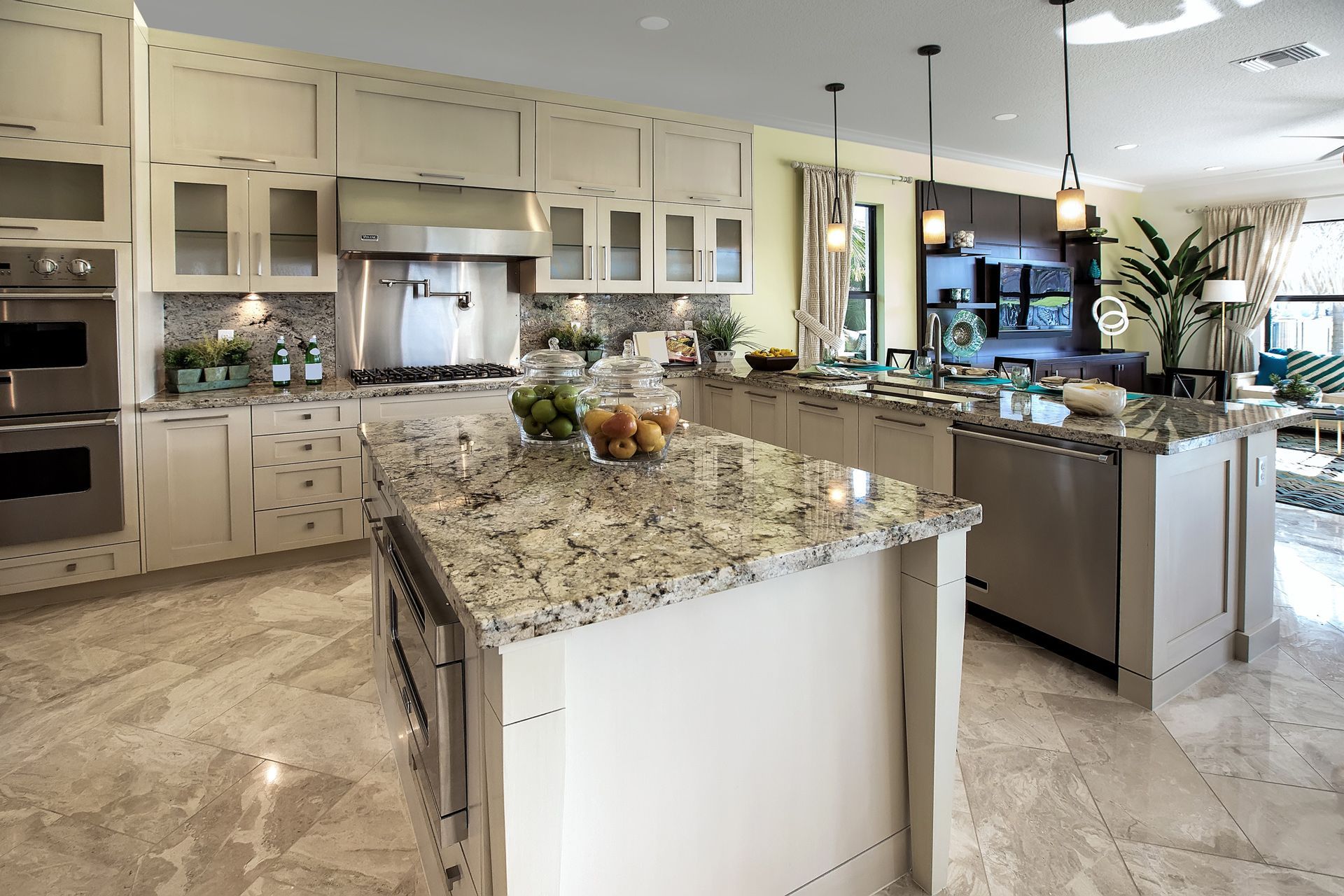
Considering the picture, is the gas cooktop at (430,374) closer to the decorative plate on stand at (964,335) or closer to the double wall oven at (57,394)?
the double wall oven at (57,394)

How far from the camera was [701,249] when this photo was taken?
4.93m

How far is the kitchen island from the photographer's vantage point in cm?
103

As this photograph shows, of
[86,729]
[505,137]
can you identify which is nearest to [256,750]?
[86,729]

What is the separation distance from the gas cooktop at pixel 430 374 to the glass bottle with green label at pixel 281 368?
322 millimetres

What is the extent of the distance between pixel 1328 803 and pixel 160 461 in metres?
4.28

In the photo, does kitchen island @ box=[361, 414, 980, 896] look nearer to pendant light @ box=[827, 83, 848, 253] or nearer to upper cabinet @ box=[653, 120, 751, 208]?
pendant light @ box=[827, 83, 848, 253]

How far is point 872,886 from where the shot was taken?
5.02 feet

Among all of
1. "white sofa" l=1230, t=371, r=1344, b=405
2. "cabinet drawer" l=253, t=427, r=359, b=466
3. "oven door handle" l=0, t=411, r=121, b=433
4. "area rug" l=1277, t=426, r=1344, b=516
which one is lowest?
"area rug" l=1277, t=426, r=1344, b=516

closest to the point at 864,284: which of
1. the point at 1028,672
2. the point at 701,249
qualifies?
the point at 701,249

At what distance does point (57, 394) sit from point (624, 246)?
2951 mm

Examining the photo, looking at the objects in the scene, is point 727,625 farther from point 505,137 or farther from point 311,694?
point 505,137

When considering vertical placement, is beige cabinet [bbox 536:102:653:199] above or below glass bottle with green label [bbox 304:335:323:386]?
above

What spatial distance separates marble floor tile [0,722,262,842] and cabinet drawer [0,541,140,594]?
1.34m

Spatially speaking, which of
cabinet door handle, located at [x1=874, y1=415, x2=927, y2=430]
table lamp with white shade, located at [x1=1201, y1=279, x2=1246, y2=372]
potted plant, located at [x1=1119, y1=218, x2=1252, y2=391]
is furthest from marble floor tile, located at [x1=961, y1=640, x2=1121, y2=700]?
table lamp with white shade, located at [x1=1201, y1=279, x2=1246, y2=372]
